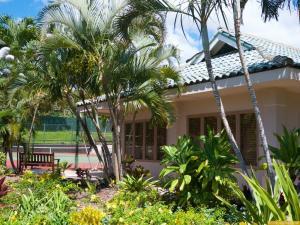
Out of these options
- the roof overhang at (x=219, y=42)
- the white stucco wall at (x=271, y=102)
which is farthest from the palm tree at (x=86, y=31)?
the roof overhang at (x=219, y=42)

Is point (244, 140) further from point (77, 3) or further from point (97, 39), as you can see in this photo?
point (77, 3)

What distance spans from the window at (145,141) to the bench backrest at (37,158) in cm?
337

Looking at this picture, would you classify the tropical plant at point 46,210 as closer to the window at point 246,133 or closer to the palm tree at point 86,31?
the palm tree at point 86,31

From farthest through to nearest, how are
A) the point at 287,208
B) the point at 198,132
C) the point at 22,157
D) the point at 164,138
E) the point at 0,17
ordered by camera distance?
1. the point at 0,17
2. the point at 22,157
3. the point at 164,138
4. the point at 198,132
5. the point at 287,208

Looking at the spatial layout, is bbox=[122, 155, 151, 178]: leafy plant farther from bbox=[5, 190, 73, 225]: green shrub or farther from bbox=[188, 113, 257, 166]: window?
bbox=[5, 190, 73, 225]: green shrub

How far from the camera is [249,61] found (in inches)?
452

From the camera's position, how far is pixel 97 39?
1161cm

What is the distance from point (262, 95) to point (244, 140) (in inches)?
53.5

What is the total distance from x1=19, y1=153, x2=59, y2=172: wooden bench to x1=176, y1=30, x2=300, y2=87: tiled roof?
6.64 m

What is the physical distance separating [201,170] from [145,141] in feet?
24.3

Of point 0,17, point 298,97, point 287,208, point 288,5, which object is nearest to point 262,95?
point 298,97

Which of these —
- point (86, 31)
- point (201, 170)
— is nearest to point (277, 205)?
point (201, 170)

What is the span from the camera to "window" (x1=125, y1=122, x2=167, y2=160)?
15352 mm

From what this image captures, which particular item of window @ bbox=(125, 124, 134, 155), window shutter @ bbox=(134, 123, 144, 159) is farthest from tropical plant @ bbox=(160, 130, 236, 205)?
window @ bbox=(125, 124, 134, 155)
